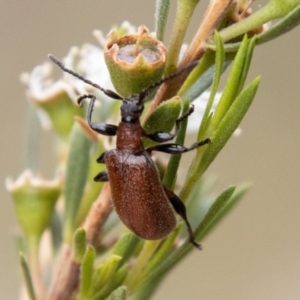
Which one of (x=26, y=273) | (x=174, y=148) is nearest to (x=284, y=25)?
(x=174, y=148)

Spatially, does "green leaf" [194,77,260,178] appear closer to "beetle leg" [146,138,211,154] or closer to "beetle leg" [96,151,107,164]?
"beetle leg" [146,138,211,154]

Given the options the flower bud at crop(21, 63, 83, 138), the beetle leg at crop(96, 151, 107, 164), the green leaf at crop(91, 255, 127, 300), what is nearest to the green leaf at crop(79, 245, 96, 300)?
the green leaf at crop(91, 255, 127, 300)

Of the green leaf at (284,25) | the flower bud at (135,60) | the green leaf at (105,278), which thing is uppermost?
the green leaf at (284,25)

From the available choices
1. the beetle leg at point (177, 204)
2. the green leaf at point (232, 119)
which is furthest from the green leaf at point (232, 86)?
the beetle leg at point (177, 204)

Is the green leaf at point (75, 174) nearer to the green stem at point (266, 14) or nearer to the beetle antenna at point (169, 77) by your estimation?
the beetle antenna at point (169, 77)

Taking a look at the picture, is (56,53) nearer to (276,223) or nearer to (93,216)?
(276,223)

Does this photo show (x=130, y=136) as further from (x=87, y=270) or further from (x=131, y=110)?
(x=87, y=270)

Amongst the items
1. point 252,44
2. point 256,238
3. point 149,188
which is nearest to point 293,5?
point 252,44
